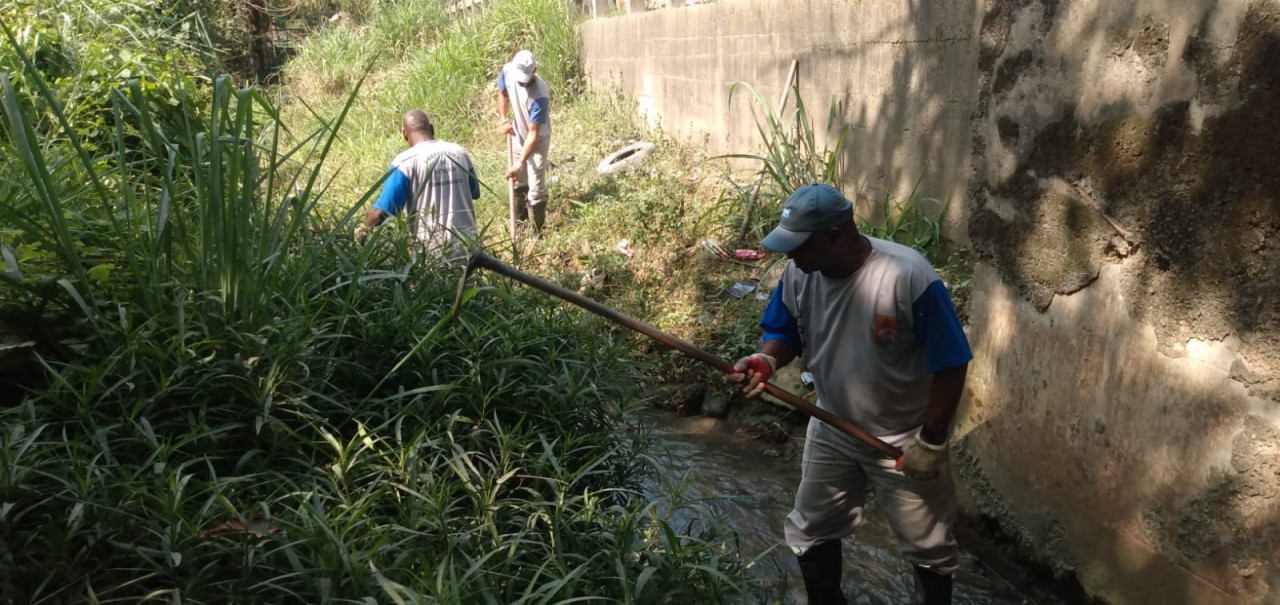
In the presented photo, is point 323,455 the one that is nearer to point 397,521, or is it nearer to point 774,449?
point 397,521

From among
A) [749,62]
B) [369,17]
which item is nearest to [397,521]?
[749,62]

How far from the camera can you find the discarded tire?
8.88 metres

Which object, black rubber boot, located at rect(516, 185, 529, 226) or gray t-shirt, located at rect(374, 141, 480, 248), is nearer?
gray t-shirt, located at rect(374, 141, 480, 248)

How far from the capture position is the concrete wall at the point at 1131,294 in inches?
101

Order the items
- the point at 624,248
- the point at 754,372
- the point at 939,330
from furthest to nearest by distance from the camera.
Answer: the point at 624,248
the point at 754,372
the point at 939,330

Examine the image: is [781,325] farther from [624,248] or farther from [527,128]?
[527,128]

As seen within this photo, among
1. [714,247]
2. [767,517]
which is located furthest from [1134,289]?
[714,247]

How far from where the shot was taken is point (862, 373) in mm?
2977

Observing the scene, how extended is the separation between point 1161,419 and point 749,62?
559 centimetres

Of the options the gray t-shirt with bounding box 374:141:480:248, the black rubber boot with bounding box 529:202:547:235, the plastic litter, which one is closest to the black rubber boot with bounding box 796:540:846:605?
the gray t-shirt with bounding box 374:141:480:248

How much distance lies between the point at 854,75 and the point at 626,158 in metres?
3.06

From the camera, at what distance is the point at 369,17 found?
1625cm

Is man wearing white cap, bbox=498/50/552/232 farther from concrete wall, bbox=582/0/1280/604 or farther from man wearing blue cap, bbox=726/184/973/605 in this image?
man wearing blue cap, bbox=726/184/973/605

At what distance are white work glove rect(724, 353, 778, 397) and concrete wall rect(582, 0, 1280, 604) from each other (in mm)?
1049
